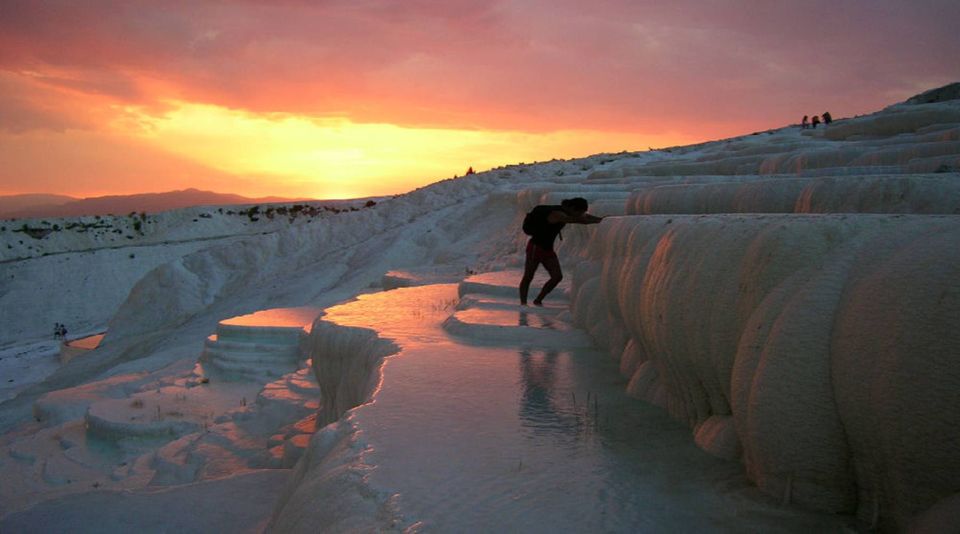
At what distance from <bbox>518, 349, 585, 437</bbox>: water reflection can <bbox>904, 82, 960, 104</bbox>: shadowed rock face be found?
18.9m

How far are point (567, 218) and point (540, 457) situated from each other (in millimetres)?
3397

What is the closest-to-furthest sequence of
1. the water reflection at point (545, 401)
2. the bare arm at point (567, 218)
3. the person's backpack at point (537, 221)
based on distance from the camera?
the water reflection at point (545, 401)
the bare arm at point (567, 218)
the person's backpack at point (537, 221)

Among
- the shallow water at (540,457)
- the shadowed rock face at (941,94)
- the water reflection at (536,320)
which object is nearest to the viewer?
the shallow water at (540,457)

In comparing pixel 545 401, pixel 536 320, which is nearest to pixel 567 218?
pixel 536 320

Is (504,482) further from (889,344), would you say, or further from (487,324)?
(487,324)

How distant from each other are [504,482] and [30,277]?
32.9m

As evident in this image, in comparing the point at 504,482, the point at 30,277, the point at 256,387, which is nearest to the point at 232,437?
the point at 256,387

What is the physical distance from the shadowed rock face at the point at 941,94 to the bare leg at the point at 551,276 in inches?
670

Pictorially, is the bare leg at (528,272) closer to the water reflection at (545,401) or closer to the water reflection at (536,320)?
the water reflection at (536,320)

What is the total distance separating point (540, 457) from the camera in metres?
3.02

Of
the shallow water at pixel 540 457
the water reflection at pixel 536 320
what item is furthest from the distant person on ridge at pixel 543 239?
the shallow water at pixel 540 457

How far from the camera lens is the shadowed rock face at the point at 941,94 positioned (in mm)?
19906

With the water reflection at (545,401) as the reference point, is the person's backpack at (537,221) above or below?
above

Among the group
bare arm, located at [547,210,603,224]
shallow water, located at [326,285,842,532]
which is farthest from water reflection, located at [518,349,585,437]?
bare arm, located at [547,210,603,224]
